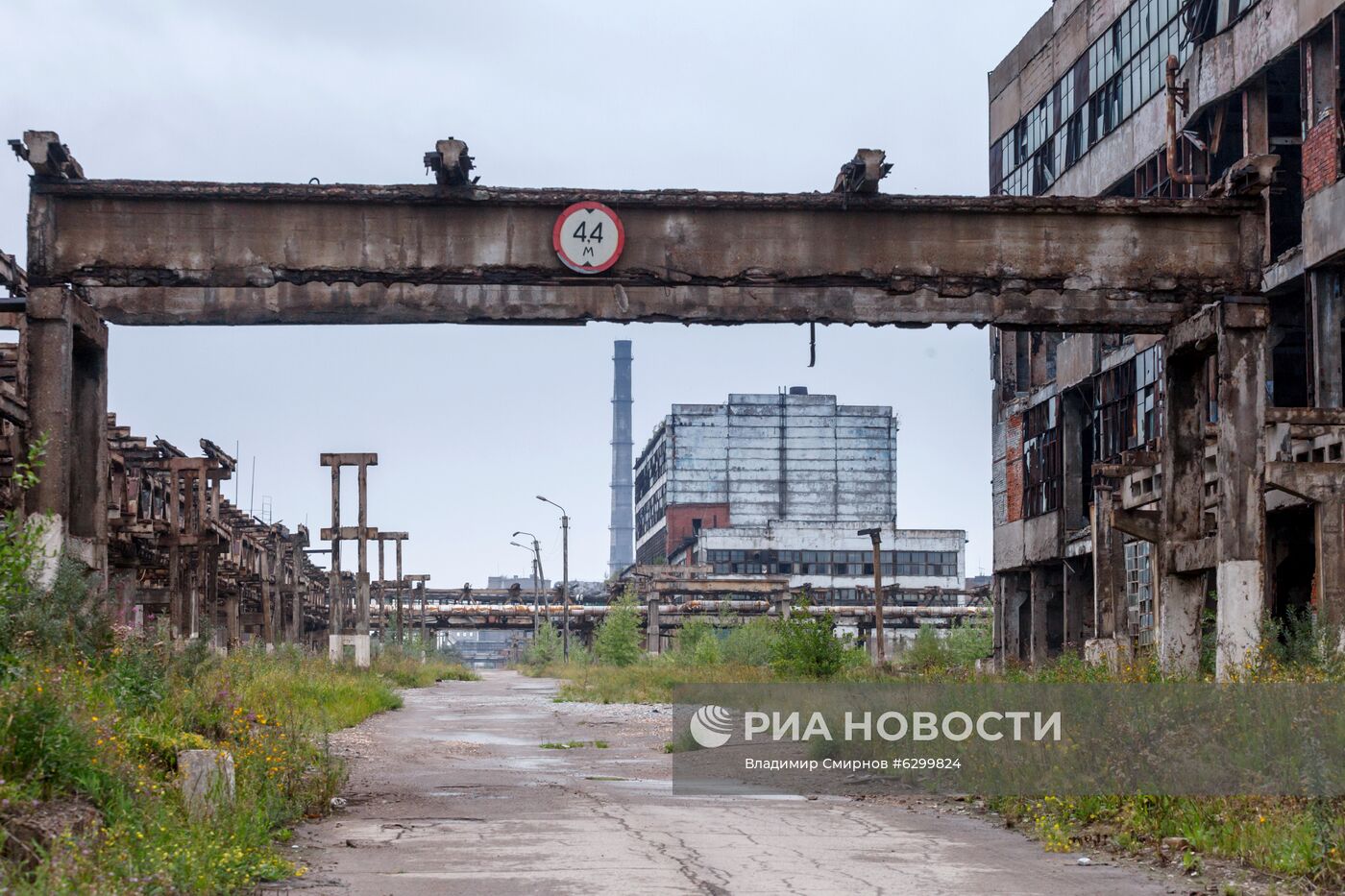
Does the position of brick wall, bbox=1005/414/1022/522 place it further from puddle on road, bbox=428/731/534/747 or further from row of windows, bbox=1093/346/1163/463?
puddle on road, bbox=428/731/534/747

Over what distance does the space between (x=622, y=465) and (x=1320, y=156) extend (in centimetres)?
11056

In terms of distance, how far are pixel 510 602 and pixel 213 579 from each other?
63.3 metres

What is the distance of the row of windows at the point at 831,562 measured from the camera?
9469cm

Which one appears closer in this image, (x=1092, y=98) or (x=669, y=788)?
(x=669, y=788)

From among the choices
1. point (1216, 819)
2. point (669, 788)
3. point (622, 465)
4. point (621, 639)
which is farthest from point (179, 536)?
point (622, 465)

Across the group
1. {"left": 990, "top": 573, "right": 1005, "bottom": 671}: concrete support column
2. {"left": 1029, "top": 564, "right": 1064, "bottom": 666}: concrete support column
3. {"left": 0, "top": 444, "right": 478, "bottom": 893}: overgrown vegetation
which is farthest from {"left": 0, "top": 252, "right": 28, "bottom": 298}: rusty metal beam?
{"left": 990, "top": 573, "right": 1005, "bottom": 671}: concrete support column

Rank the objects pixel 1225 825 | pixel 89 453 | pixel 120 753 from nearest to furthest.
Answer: pixel 120 753
pixel 1225 825
pixel 89 453

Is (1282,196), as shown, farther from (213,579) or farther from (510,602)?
(510,602)

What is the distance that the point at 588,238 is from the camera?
15055 mm

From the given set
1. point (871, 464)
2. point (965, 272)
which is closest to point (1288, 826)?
point (965, 272)

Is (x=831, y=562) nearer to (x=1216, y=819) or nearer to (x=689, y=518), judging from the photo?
(x=689, y=518)

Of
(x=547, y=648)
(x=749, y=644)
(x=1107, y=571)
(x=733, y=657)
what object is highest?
(x=1107, y=571)

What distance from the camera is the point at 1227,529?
1509 centimetres

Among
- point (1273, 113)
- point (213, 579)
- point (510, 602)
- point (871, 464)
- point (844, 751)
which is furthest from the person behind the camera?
point (871, 464)
